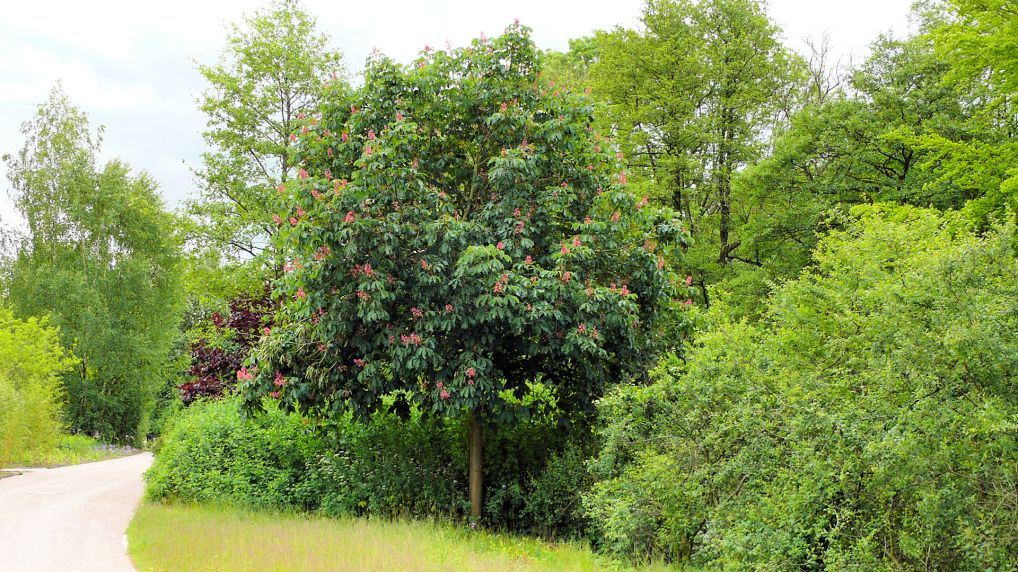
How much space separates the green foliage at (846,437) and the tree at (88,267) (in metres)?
29.6

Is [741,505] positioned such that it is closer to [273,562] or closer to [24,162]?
[273,562]

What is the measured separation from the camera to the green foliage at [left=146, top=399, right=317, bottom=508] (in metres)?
12.2

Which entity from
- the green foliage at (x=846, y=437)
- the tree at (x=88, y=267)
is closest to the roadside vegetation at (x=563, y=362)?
the green foliage at (x=846, y=437)

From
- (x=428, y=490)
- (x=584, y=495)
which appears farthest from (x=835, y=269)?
(x=428, y=490)

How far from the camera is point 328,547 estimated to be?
8.45 m

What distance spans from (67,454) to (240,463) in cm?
1699

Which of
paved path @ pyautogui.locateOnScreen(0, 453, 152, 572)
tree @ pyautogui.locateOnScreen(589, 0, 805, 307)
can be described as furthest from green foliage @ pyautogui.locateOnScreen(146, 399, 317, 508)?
tree @ pyautogui.locateOnScreen(589, 0, 805, 307)

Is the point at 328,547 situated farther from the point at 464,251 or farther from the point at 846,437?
the point at 846,437

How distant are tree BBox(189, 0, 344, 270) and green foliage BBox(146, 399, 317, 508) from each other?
884cm

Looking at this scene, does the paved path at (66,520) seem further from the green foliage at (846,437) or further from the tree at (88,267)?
the tree at (88,267)

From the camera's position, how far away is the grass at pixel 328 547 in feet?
25.6

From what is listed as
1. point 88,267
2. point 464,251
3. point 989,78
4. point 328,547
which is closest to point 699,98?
point 989,78

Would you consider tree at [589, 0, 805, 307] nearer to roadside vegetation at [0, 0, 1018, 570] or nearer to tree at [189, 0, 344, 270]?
roadside vegetation at [0, 0, 1018, 570]

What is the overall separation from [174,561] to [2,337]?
21287mm
